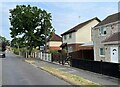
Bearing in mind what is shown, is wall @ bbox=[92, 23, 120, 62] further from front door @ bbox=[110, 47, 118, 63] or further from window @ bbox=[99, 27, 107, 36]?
front door @ bbox=[110, 47, 118, 63]

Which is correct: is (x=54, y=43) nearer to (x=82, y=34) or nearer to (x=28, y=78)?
(x=82, y=34)

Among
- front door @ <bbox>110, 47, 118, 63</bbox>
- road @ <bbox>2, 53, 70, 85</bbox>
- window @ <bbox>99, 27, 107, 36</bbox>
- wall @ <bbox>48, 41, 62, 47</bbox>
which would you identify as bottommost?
road @ <bbox>2, 53, 70, 85</bbox>

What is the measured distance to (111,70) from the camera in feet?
70.8

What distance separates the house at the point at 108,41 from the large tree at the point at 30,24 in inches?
1350

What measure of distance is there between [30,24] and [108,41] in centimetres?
4319

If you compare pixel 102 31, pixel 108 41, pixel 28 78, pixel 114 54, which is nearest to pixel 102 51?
pixel 102 31

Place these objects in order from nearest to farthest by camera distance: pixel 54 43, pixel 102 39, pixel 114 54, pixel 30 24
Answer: pixel 114 54, pixel 102 39, pixel 30 24, pixel 54 43

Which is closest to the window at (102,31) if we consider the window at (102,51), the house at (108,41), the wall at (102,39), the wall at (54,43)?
the house at (108,41)

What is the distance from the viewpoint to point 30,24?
248 ft

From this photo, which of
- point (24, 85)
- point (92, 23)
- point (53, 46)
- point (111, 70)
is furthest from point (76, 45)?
point (24, 85)

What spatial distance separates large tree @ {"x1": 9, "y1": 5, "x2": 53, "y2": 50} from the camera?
75.9m

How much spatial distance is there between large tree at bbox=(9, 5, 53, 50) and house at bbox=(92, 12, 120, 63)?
1350 inches

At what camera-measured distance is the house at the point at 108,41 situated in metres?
33.6

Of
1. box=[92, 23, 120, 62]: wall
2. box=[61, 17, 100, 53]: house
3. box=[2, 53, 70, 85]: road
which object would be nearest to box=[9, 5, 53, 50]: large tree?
box=[61, 17, 100, 53]: house
